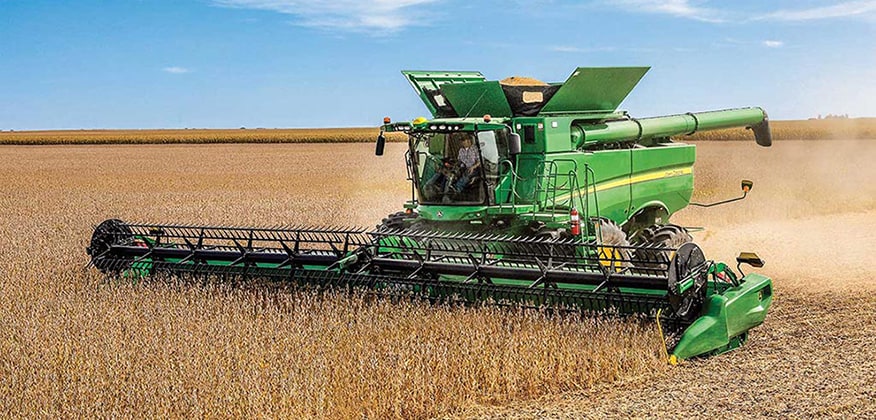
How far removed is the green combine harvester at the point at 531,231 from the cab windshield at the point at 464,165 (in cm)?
1

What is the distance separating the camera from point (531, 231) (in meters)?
7.59

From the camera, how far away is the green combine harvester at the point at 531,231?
607 cm

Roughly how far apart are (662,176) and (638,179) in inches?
17.7

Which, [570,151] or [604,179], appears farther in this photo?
[604,179]

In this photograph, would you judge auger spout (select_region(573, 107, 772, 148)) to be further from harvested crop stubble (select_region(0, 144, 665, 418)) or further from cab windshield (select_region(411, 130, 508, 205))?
harvested crop stubble (select_region(0, 144, 665, 418))

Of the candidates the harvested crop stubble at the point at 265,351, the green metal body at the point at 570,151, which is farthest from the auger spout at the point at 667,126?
the harvested crop stubble at the point at 265,351

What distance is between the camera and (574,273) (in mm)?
6238

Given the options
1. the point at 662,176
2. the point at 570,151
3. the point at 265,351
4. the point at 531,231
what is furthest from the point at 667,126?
the point at 265,351

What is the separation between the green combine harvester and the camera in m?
6.07

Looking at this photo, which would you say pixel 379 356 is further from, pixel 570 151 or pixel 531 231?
pixel 570 151

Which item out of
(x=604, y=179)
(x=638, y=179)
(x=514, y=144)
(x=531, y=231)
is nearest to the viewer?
(x=514, y=144)

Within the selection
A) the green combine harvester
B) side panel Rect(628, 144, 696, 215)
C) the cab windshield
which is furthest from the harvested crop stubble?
side panel Rect(628, 144, 696, 215)

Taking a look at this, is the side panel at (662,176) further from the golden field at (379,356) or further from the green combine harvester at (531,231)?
the golden field at (379,356)

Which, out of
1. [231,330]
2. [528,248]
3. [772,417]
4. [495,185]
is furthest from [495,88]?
[772,417]
